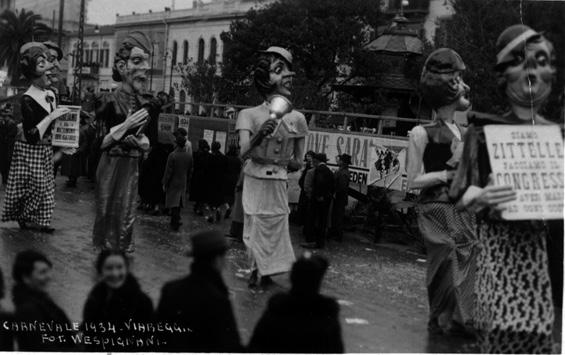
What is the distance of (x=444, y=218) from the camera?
267 inches

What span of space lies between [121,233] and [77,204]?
631 cm

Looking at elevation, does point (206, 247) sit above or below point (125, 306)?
above

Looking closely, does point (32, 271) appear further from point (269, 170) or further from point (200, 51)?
point (200, 51)

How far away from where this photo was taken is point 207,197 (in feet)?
48.5

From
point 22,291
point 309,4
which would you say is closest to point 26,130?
point 22,291

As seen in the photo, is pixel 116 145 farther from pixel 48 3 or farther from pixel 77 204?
pixel 48 3

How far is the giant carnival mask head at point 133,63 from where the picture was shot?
319 inches

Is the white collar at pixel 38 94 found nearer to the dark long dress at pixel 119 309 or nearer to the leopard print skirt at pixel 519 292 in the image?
the dark long dress at pixel 119 309

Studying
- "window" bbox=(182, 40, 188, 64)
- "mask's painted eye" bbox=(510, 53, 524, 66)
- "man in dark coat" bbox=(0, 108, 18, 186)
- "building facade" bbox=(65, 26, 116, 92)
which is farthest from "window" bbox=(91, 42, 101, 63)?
"mask's painted eye" bbox=(510, 53, 524, 66)

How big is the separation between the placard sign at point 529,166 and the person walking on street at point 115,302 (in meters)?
2.07

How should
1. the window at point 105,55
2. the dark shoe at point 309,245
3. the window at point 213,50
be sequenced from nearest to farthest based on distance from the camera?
the dark shoe at point 309,245 → the window at point 105,55 → the window at point 213,50

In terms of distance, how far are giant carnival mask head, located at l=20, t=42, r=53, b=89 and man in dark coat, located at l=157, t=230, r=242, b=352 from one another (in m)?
5.43

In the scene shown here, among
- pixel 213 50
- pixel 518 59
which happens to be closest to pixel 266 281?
pixel 518 59

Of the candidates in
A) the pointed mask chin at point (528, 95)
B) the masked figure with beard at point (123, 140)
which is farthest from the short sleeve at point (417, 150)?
the masked figure with beard at point (123, 140)
